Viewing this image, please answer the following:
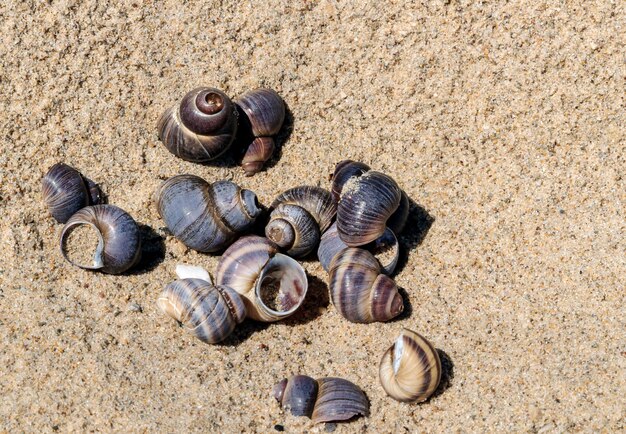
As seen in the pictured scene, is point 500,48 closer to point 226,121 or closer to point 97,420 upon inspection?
point 226,121

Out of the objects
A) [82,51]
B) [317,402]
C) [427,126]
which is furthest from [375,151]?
[82,51]

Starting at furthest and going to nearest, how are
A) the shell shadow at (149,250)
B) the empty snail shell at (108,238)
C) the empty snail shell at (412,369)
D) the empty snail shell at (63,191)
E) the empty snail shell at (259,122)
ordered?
the empty snail shell at (259,122)
the shell shadow at (149,250)
the empty snail shell at (63,191)
the empty snail shell at (108,238)
the empty snail shell at (412,369)

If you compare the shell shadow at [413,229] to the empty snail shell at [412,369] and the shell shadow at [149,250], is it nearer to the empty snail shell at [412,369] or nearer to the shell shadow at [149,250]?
the empty snail shell at [412,369]

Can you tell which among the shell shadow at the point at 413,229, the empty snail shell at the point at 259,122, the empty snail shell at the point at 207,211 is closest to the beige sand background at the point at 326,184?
the shell shadow at the point at 413,229

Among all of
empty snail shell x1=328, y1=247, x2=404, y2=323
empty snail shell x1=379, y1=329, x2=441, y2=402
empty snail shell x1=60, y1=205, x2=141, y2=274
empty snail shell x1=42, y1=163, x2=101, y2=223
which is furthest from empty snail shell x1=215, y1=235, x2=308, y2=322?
empty snail shell x1=42, y1=163, x2=101, y2=223

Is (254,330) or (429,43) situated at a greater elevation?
(429,43)

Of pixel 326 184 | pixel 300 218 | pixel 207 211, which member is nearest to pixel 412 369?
pixel 300 218
